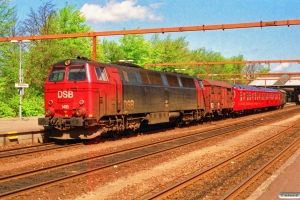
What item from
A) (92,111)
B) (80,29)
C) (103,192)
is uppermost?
(80,29)

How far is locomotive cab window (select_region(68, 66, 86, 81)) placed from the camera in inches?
702

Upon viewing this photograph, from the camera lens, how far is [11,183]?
34.6ft

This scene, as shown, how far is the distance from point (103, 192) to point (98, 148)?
7.64 m

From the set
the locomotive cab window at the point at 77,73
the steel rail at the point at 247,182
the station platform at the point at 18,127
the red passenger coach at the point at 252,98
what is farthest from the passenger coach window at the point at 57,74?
the red passenger coach at the point at 252,98

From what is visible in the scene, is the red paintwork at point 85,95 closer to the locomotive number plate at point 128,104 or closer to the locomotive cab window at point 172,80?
the locomotive number plate at point 128,104

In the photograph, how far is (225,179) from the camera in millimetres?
11266

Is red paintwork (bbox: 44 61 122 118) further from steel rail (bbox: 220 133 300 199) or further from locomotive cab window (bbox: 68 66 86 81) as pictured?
steel rail (bbox: 220 133 300 199)

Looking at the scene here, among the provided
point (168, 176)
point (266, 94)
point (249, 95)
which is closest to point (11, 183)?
point (168, 176)

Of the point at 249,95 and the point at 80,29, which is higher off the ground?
the point at 80,29

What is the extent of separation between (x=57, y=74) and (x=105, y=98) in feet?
8.66

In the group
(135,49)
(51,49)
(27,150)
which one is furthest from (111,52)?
(27,150)

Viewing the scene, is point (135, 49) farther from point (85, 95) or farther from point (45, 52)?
point (85, 95)

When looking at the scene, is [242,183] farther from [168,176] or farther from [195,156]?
[195,156]

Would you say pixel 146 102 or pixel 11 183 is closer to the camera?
pixel 11 183
